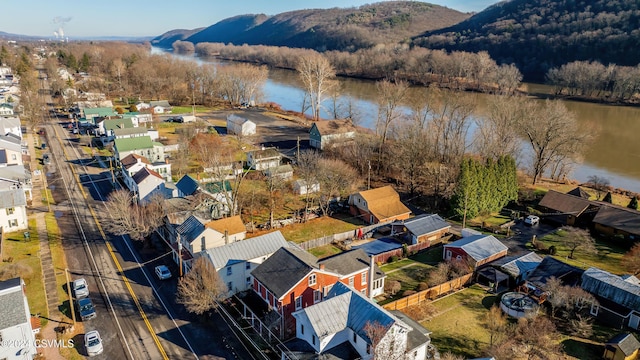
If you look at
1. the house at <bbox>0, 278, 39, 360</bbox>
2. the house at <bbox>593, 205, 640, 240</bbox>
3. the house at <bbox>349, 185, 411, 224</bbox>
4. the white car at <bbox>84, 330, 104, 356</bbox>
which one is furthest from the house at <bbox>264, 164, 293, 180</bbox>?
the house at <bbox>593, 205, 640, 240</bbox>

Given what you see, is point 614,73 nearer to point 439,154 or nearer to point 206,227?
point 439,154

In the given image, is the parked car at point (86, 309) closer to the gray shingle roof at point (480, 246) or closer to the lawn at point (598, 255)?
the gray shingle roof at point (480, 246)

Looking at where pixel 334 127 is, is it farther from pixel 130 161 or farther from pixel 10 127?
pixel 10 127

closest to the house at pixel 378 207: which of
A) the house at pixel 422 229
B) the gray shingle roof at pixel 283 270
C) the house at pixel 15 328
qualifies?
the house at pixel 422 229

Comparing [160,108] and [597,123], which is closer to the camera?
[597,123]

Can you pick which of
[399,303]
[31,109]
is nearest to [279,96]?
[31,109]

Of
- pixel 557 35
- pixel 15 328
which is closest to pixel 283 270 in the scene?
pixel 15 328
